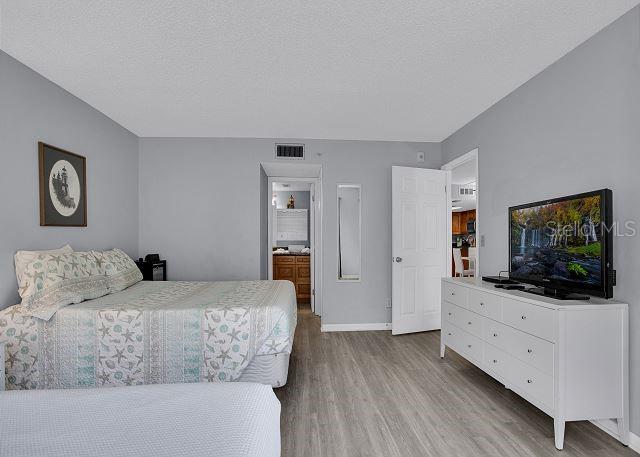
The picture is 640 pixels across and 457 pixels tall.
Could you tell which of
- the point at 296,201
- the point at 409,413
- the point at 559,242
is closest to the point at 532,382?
the point at 409,413

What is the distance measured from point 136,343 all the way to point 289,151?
116 inches

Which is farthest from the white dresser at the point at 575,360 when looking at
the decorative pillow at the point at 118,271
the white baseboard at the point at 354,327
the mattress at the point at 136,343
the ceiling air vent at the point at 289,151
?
the decorative pillow at the point at 118,271

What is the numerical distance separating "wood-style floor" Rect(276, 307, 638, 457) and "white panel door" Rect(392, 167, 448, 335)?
31.1 inches

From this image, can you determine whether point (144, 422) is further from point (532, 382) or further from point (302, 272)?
point (302, 272)

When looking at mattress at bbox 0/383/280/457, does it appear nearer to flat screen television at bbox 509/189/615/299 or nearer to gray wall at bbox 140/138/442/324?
flat screen television at bbox 509/189/615/299

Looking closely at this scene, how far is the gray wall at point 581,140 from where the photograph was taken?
1.93m

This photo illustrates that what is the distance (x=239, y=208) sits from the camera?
14.3 ft

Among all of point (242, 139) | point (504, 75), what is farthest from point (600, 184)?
point (242, 139)

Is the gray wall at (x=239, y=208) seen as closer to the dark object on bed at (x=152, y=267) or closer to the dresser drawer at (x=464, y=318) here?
the dark object on bed at (x=152, y=267)

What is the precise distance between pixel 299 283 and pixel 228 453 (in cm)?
514

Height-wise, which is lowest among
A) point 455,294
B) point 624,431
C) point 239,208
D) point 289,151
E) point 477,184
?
point 624,431

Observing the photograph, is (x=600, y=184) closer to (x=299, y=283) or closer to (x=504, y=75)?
(x=504, y=75)

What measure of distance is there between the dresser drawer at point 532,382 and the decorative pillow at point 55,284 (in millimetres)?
3193

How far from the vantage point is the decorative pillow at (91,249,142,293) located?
117 inches
